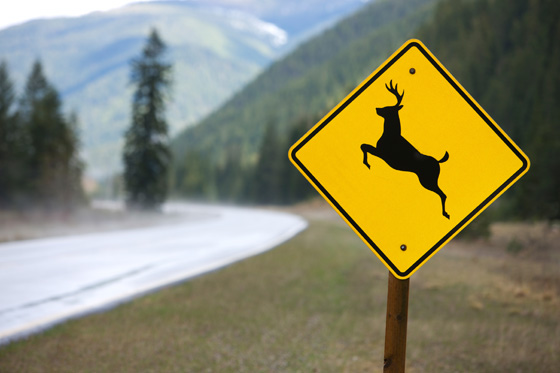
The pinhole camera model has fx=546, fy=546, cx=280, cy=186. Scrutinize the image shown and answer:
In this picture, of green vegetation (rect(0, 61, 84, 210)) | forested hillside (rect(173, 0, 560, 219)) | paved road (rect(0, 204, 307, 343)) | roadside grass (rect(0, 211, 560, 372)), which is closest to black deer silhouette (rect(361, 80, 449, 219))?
roadside grass (rect(0, 211, 560, 372))

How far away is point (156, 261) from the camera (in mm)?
13336

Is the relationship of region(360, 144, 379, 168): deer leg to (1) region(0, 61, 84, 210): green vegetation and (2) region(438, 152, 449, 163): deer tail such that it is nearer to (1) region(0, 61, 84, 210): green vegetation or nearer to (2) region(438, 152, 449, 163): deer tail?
(2) region(438, 152, 449, 163): deer tail

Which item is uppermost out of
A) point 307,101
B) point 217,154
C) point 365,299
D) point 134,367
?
point 134,367

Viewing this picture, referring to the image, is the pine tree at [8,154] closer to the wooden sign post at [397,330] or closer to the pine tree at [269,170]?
the pine tree at [269,170]

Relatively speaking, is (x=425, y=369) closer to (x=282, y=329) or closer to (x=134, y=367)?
(x=282, y=329)

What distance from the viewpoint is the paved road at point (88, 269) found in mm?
7418

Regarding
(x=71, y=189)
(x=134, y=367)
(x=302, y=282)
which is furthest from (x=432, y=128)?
(x=71, y=189)

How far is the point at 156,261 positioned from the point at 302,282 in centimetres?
435

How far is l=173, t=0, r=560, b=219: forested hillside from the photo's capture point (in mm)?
29683

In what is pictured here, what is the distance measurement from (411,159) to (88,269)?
392 inches

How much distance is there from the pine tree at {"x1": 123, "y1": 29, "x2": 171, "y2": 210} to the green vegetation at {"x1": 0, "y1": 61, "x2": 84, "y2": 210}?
4.46 metres

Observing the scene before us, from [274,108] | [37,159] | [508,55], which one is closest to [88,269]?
[37,159]

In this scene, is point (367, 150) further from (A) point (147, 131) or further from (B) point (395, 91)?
(A) point (147, 131)

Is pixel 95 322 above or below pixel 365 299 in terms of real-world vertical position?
above
